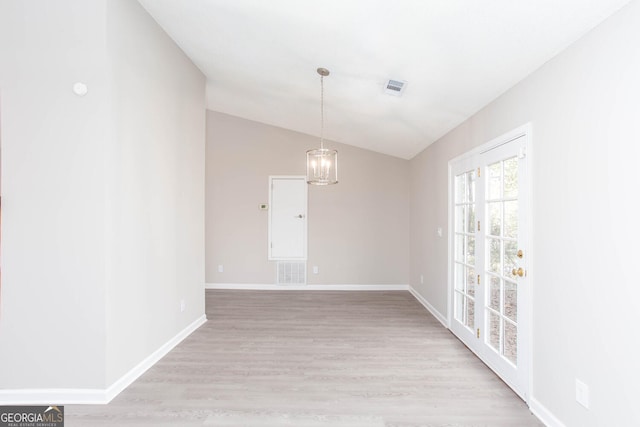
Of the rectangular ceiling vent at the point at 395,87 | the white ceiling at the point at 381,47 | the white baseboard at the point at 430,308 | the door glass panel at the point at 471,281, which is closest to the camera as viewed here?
the white ceiling at the point at 381,47

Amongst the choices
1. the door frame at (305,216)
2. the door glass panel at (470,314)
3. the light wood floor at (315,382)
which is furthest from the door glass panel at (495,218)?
the door frame at (305,216)

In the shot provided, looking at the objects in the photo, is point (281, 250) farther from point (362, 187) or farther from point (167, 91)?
point (167, 91)

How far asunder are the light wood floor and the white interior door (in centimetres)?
182

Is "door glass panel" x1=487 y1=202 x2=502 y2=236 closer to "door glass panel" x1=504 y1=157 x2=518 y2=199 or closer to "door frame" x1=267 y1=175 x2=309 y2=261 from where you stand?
"door glass panel" x1=504 y1=157 x2=518 y2=199

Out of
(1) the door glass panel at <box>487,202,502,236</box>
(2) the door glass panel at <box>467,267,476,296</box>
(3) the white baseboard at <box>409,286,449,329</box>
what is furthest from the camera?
(3) the white baseboard at <box>409,286,449,329</box>

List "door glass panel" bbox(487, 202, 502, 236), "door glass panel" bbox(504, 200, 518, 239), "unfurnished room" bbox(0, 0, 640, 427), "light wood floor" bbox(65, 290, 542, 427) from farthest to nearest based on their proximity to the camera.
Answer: "door glass panel" bbox(487, 202, 502, 236) < "door glass panel" bbox(504, 200, 518, 239) < "light wood floor" bbox(65, 290, 542, 427) < "unfurnished room" bbox(0, 0, 640, 427)

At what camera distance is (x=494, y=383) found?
2535 millimetres

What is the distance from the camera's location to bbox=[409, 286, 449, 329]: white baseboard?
3.91 meters

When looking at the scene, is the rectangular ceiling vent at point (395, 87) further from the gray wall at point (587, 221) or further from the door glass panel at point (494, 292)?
the door glass panel at point (494, 292)

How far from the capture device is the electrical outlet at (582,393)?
1.76 metres

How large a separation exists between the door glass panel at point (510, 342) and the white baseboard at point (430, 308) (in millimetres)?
1242

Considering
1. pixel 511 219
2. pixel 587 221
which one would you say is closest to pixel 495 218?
pixel 511 219

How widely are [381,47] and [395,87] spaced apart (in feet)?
1.98

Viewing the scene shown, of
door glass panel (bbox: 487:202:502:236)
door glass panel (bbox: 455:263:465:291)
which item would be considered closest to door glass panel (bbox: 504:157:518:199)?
door glass panel (bbox: 487:202:502:236)
